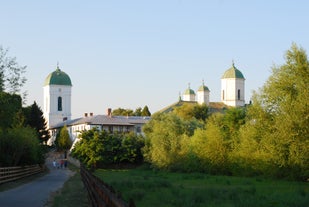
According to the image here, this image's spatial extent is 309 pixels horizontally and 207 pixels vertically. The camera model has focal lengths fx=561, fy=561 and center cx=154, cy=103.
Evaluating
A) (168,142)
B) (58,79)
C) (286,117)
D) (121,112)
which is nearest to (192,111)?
(168,142)

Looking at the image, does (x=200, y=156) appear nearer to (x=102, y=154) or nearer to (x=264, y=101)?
(x=264, y=101)

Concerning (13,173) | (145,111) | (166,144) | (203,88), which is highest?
(203,88)

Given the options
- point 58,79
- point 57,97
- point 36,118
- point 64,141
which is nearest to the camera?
point 64,141

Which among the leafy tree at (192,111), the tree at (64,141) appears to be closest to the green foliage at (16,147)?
the leafy tree at (192,111)

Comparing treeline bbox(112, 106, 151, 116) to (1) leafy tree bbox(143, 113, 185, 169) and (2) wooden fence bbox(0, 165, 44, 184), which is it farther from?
(2) wooden fence bbox(0, 165, 44, 184)

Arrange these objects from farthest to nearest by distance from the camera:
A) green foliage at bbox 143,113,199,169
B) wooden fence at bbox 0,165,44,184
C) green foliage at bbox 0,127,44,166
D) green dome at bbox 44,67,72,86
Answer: green dome at bbox 44,67,72,86
green foliage at bbox 143,113,199,169
green foliage at bbox 0,127,44,166
wooden fence at bbox 0,165,44,184

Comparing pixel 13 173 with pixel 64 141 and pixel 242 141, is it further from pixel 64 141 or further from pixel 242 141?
pixel 64 141

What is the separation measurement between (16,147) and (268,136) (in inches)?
Result: 749

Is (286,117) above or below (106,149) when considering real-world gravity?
above

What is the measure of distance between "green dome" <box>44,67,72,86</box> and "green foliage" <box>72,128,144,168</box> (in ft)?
236

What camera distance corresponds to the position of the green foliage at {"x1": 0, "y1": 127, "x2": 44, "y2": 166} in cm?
4091

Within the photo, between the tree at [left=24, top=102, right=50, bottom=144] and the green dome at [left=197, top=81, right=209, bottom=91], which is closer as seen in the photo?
the tree at [left=24, top=102, right=50, bottom=144]

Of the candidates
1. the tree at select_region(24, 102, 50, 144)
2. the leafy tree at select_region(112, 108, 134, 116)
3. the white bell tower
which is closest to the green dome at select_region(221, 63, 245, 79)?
the leafy tree at select_region(112, 108, 134, 116)

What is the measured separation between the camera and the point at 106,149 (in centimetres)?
7412
